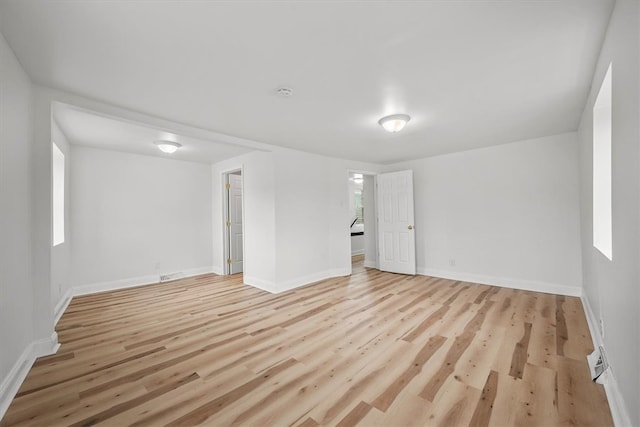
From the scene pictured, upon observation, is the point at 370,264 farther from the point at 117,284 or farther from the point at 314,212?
the point at 117,284

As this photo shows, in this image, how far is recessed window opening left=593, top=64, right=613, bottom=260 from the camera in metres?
2.26

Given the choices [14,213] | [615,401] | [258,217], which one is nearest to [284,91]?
[14,213]

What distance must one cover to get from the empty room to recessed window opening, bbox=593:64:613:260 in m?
0.02

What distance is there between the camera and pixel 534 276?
13.5 feet

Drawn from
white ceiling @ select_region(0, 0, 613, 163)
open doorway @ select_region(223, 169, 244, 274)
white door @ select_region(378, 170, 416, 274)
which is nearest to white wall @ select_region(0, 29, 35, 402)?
white ceiling @ select_region(0, 0, 613, 163)

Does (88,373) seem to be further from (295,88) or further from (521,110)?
(521,110)

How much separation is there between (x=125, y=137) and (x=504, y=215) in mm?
5958

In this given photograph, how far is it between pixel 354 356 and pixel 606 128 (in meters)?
2.96

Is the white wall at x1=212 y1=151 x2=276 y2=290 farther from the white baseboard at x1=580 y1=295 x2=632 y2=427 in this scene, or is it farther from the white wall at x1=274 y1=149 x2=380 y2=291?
the white baseboard at x1=580 y1=295 x2=632 y2=427

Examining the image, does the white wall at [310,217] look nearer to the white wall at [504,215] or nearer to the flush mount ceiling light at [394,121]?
the white wall at [504,215]

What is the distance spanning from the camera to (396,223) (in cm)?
547

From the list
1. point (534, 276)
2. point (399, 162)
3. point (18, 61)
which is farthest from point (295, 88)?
point (534, 276)

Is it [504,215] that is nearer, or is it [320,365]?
[320,365]

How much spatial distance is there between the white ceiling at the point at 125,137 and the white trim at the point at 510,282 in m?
4.19
